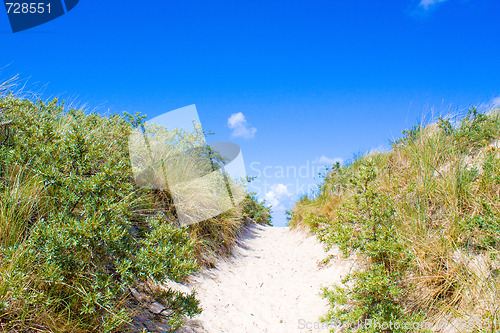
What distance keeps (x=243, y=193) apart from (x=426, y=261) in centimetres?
816

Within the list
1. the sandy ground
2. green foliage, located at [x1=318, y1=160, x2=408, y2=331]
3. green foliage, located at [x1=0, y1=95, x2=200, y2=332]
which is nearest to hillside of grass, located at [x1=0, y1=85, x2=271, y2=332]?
green foliage, located at [x1=0, y1=95, x2=200, y2=332]

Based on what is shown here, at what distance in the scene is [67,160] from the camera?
111 inches

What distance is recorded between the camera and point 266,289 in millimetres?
5941

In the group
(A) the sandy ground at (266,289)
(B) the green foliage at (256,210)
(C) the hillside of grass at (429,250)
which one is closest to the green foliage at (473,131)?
(C) the hillside of grass at (429,250)

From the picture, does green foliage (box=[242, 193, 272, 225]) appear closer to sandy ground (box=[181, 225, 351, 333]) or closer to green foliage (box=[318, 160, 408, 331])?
sandy ground (box=[181, 225, 351, 333])

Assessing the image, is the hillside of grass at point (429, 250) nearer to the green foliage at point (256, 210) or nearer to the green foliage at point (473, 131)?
the green foliage at point (473, 131)

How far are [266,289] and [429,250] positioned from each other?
129 inches

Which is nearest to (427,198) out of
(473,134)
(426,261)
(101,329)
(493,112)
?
(426,261)

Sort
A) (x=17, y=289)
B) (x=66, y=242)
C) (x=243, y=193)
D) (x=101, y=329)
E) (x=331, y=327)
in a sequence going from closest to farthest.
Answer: (x=17, y=289) → (x=66, y=242) → (x=101, y=329) → (x=331, y=327) → (x=243, y=193)

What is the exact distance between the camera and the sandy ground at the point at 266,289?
14.3 feet

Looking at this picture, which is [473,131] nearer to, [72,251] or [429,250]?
[429,250]

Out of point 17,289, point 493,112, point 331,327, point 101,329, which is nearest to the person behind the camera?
point 17,289

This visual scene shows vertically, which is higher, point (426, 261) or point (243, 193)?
point (426, 261)

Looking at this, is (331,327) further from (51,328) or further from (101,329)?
(51,328)
